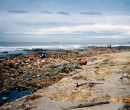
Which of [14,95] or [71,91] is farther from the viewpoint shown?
[14,95]

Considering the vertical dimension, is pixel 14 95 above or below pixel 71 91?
below

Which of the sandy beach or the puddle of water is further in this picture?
the puddle of water

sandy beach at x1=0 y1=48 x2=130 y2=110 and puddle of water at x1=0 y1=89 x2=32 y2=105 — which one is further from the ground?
sandy beach at x1=0 y1=48 x2=130 y2=110

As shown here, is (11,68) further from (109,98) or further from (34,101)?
(109,98)

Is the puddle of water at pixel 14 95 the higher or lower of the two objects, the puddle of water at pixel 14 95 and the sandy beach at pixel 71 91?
the lower

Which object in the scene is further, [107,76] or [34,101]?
[107,76]

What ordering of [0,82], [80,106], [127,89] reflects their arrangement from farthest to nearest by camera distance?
[0,82], [127,89], [80,106]

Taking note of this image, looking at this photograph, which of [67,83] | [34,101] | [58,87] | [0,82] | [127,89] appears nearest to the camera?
[34,101]

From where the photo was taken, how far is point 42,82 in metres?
20.4

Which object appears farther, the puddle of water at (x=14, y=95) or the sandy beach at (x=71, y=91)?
the puddle of water at (x=14, y=95)

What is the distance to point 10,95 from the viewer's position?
55.2ft

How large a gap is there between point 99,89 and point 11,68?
1386 cm

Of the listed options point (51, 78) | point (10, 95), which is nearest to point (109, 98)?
point (10, 95)

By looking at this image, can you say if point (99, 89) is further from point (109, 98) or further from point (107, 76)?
point (107, 76)
